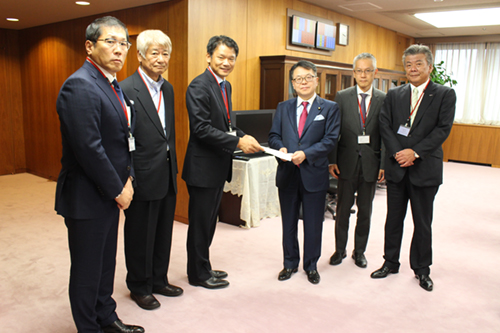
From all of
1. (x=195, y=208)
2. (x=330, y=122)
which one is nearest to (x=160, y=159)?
(x=195, y=208)

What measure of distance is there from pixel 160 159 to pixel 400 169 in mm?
1714

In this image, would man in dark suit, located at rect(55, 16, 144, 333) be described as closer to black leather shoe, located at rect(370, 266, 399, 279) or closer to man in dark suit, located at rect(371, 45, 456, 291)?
man in dark suit, located at rect(371, 45, 456, 291)

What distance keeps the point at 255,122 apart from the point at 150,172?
2.52 metres

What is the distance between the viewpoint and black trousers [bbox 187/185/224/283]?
2.77 meters

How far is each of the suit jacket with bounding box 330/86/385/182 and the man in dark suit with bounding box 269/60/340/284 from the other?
10.9 inches

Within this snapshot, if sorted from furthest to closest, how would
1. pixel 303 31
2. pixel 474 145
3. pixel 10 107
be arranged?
pixel 474 145
pixel 10 107
pixel 303 31

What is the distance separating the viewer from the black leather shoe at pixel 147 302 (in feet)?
8.50

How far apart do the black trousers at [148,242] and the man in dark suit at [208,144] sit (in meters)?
0.20

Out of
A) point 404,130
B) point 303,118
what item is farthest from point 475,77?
point 303,118

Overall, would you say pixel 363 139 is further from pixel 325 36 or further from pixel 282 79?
pixel 325 36

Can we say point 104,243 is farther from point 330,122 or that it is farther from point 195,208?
point 330,122

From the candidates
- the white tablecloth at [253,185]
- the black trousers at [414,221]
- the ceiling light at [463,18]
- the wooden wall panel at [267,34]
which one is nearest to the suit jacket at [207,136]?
the black trousers at [414,221]

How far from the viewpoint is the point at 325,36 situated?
250 inches

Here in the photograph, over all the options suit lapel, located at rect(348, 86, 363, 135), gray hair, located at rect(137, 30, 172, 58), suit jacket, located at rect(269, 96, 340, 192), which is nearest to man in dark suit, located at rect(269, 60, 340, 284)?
suit jacket, located at rect(269, 96, 340, 192)
